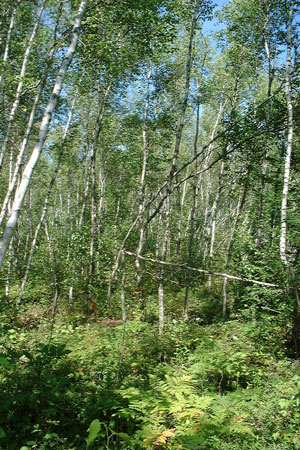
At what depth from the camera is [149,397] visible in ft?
11.5

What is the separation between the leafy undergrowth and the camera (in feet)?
10.1

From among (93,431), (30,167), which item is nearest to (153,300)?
(30,167)

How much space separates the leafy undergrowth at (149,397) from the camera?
3.07 m

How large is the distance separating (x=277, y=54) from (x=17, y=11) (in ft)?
32.8

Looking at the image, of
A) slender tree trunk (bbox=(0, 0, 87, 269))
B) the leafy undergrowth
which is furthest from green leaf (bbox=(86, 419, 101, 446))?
slender tree trunk (bbox=(0, 0, 87, 269))

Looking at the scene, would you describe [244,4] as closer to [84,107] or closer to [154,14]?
[154,14]

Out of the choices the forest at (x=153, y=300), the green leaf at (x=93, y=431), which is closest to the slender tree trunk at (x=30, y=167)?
the forest at (x=153, y=300)

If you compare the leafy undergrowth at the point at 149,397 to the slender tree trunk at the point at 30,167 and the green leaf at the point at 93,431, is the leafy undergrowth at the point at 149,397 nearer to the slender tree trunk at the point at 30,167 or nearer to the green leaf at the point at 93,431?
the green leaf at the point at 93,431

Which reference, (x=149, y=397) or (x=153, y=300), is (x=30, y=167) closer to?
(x=149, y=397)

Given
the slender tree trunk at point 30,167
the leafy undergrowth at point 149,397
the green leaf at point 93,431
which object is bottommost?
the leafy undergrowth at point 149,397

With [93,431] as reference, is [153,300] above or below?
below

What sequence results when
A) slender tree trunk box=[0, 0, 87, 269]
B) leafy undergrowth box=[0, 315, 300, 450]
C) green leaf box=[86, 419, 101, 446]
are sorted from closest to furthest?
green leaf box=[86, 419, 101, 446], leafy undergrowth box=[0, 315, 300, 450], slender tree trunk box=[0, 0, 87, 269]

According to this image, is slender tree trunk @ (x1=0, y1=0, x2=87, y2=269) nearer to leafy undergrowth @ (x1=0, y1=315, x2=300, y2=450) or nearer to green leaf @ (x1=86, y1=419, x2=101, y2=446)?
leafy undergrowth @ (x1=0, y1=315, x2=300, y2=450)

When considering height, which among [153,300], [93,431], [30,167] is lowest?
[153,300]
